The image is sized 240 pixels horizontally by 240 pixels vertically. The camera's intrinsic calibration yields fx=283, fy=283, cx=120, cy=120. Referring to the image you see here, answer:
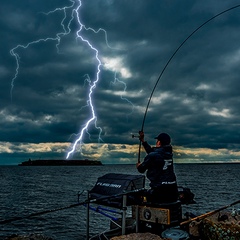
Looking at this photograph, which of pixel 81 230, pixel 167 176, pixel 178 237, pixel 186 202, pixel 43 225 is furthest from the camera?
pixel 43 225

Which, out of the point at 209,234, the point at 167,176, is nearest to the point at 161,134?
the point at 167,176

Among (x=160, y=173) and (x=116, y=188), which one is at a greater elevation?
(x=160, y=173)

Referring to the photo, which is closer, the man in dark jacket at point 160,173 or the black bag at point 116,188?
the man in dark jacket at point 160,173

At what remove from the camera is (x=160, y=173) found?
5.91m

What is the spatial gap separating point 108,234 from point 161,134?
3117 millimetres

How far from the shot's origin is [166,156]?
19.6ft

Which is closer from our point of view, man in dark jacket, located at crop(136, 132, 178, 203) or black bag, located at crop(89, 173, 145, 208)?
man in dark jacket, located at crop(136, 132, 178, 203)

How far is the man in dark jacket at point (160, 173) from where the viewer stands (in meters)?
5.86

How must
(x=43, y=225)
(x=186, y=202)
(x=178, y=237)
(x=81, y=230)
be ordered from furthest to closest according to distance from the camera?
(x=43, y=225), (x=81, y=230), (x=186, y=202), (x=178, y=237)

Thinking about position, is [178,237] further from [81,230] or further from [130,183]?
[81,230]

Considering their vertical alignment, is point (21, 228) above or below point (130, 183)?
below

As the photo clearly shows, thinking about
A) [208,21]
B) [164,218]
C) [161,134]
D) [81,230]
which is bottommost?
[81,230]

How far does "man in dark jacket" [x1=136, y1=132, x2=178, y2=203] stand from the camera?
5859mm

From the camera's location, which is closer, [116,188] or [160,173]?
[160,173]
